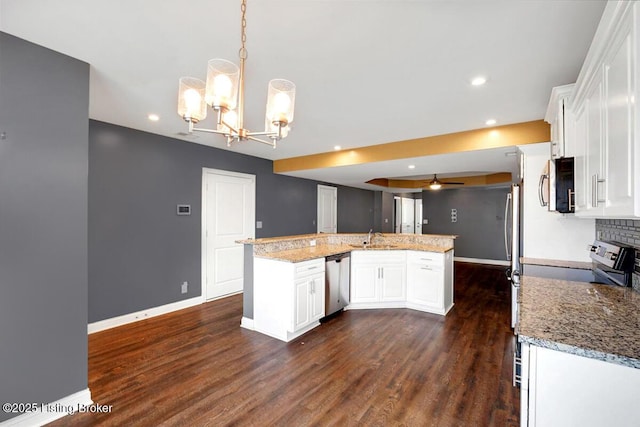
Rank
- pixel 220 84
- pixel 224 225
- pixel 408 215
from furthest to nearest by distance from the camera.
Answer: pixel 408 215, pixel 224 225, pixel 220 84

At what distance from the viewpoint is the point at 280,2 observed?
1.48 metres

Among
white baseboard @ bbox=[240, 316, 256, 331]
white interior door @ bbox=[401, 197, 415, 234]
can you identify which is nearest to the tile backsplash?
white baseboard @ bbox=[240, 316, 256, 331]

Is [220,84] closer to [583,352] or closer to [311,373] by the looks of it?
[583,352]

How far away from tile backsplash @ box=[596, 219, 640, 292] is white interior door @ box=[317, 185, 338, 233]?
5.04 meters

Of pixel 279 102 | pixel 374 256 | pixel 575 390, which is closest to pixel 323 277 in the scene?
pixel 374 256

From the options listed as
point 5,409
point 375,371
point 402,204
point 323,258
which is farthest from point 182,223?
point 402,204

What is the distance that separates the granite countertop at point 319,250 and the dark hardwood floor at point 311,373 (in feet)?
2.85

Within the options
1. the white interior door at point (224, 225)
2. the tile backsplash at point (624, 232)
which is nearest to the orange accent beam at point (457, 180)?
the white interior door at point (224, 225)

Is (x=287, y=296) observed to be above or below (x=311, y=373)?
above

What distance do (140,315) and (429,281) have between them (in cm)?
384

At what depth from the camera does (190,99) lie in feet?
5.32

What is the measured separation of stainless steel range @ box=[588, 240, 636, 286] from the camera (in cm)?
174

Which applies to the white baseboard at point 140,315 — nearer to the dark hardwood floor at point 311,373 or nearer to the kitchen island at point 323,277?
the dark hardwood floor at point 311,373

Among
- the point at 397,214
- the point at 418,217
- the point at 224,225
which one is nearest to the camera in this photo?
the point at 224,225
